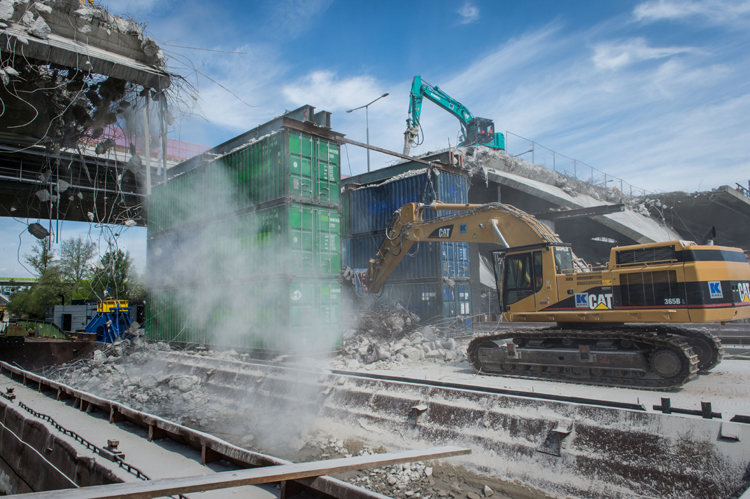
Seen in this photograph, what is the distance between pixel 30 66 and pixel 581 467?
25.6 feet

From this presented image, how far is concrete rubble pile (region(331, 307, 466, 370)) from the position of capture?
1168 cm

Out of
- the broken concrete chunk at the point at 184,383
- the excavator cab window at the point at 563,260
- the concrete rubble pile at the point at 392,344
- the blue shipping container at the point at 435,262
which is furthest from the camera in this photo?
the blue shipping container at the point at 435,262

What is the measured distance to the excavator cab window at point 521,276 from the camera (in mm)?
8938

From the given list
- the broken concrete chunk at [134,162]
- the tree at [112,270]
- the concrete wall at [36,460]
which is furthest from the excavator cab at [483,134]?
the concrete wall at [36,460]

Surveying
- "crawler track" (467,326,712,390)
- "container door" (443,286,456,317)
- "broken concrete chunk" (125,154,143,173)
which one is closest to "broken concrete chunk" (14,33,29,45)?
"broken concrete chunk" (125,154,143,173)

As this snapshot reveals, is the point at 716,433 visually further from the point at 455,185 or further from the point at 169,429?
the point at 455,185

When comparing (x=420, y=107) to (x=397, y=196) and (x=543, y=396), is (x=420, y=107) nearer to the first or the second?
(x=397, y=196)

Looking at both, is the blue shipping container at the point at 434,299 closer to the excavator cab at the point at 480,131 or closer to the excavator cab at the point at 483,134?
the excavator cab at the point at 483,134

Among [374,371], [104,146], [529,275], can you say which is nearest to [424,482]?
[374,371]

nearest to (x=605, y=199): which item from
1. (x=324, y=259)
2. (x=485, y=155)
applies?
(x=485, y=155)

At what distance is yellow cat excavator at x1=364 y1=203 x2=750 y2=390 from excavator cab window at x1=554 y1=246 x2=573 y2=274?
0.07 ft

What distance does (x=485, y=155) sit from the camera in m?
22.6

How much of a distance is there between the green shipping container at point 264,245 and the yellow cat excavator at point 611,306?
4991mm

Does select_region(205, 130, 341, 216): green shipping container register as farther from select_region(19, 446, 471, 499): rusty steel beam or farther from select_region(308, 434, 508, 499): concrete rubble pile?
select_region(19, 446, 471, 499): rusty steel beam
